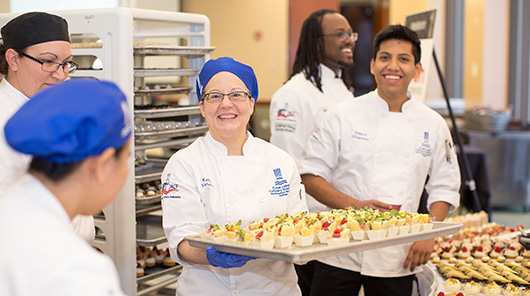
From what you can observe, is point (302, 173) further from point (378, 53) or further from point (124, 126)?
point (124, 126)

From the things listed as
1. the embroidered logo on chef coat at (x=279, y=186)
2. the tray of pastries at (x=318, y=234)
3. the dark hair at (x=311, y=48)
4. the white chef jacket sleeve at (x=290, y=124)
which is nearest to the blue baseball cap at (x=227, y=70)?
the embroidered logo on chef coat at (x=279, y=186)

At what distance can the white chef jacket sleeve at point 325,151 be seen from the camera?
267 cm

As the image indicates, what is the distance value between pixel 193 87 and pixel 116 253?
941 millimetres

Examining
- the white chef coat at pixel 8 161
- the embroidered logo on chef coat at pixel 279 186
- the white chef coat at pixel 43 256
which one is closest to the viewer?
the white chef coat at pixel 43 256

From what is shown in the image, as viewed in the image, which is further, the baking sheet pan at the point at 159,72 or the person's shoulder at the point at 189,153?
the baking sheet pan at the point at 159,72

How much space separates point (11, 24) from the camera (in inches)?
83.9

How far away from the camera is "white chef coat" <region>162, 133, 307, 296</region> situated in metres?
2.02

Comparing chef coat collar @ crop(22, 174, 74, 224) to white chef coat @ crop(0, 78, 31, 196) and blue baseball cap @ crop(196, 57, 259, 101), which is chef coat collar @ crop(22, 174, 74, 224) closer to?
white chef coat @ crop(0, 78, 31, 196)

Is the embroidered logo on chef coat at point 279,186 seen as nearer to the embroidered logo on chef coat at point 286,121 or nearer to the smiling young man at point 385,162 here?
the smiling young man at point 385,162

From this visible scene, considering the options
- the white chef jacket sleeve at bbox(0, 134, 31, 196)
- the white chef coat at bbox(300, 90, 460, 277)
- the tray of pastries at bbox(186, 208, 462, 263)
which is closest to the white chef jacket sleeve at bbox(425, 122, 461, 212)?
the white chef coat at bbox(300, 90, 460, 277)

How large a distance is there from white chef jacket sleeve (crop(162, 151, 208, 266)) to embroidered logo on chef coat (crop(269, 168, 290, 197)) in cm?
26

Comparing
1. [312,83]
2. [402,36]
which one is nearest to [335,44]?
[312,83]

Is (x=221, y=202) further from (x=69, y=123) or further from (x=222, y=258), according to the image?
(x=69, y=123)

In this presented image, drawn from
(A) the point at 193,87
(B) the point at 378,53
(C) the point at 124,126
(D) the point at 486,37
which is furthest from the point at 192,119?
(D) the point at 486,37
